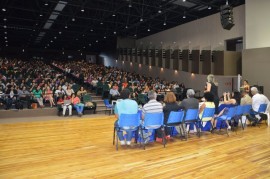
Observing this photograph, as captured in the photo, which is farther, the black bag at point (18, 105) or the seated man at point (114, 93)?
the seated man at point (114, 93)

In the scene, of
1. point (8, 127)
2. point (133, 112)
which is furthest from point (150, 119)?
point (8, 127)

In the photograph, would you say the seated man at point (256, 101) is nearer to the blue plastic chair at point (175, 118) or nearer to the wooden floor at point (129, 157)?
the wooden floor at point (129, 157)

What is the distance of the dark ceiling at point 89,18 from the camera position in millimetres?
12992

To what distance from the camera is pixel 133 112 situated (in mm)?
4531

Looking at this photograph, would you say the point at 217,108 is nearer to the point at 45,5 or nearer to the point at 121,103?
the point at 121,103

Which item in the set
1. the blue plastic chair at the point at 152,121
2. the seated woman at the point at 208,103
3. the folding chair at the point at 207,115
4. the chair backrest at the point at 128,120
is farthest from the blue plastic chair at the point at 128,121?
the seated woman at the point at 208,103

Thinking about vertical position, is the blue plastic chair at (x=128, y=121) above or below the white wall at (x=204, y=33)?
below

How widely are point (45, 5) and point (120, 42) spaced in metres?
9.79

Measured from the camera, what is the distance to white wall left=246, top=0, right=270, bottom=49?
10594 millimetres

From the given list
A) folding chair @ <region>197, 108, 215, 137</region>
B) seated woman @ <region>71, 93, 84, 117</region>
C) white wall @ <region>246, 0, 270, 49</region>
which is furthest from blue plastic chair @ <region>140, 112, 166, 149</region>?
white wall @ <region>246, 0, 270, 49</region>

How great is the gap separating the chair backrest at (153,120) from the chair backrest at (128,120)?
184 mm

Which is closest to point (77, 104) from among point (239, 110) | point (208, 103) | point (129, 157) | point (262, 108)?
point (208, 103)

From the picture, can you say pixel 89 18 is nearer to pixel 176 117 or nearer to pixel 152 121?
pixel 176 117

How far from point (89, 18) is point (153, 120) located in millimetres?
12363
